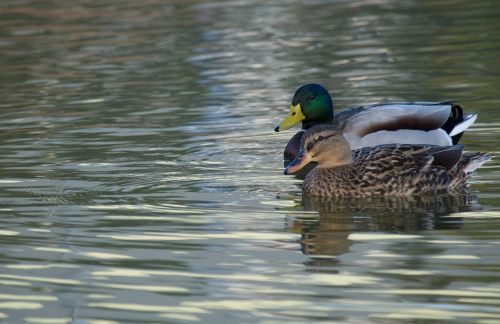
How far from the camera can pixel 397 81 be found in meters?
16.6

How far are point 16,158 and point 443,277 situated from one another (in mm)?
5906

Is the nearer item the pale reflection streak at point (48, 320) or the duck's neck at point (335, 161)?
the pale reflection streak at point (48, 320)

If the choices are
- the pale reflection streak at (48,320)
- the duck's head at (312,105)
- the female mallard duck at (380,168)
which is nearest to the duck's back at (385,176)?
the female mallard duck at (380,168)

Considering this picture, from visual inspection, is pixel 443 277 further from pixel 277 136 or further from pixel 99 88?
pixel 99 88

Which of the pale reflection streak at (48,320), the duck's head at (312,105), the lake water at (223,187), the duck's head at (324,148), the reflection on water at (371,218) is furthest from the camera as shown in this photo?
the duck's head at (312,105)

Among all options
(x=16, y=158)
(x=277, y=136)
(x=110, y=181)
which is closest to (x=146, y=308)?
(x=110, y=181)

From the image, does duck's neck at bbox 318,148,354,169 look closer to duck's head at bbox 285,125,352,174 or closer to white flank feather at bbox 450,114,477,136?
duck's head at bbox 285,125,352,174

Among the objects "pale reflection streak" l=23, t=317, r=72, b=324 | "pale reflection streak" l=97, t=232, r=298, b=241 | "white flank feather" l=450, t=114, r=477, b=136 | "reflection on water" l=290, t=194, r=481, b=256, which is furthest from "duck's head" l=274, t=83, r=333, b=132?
"pale reflection streak" l=23, t=317, r=72, b=324

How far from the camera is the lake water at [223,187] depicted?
7695mm

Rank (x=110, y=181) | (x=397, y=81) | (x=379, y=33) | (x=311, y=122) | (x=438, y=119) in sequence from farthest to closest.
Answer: (x=379, y=33) → (x=397, y=81) → (x=311, y=122) → (x=438, y=119) → (x=110, y=181)

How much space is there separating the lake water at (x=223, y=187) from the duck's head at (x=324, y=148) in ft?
1.06

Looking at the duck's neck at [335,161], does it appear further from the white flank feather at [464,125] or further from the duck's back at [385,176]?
the white flank feather at [464,125]

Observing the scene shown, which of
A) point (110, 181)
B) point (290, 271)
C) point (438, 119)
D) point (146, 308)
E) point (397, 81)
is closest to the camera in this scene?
point (146, 308)

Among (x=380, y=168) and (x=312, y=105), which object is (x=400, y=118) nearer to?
(x=312, y=105)
